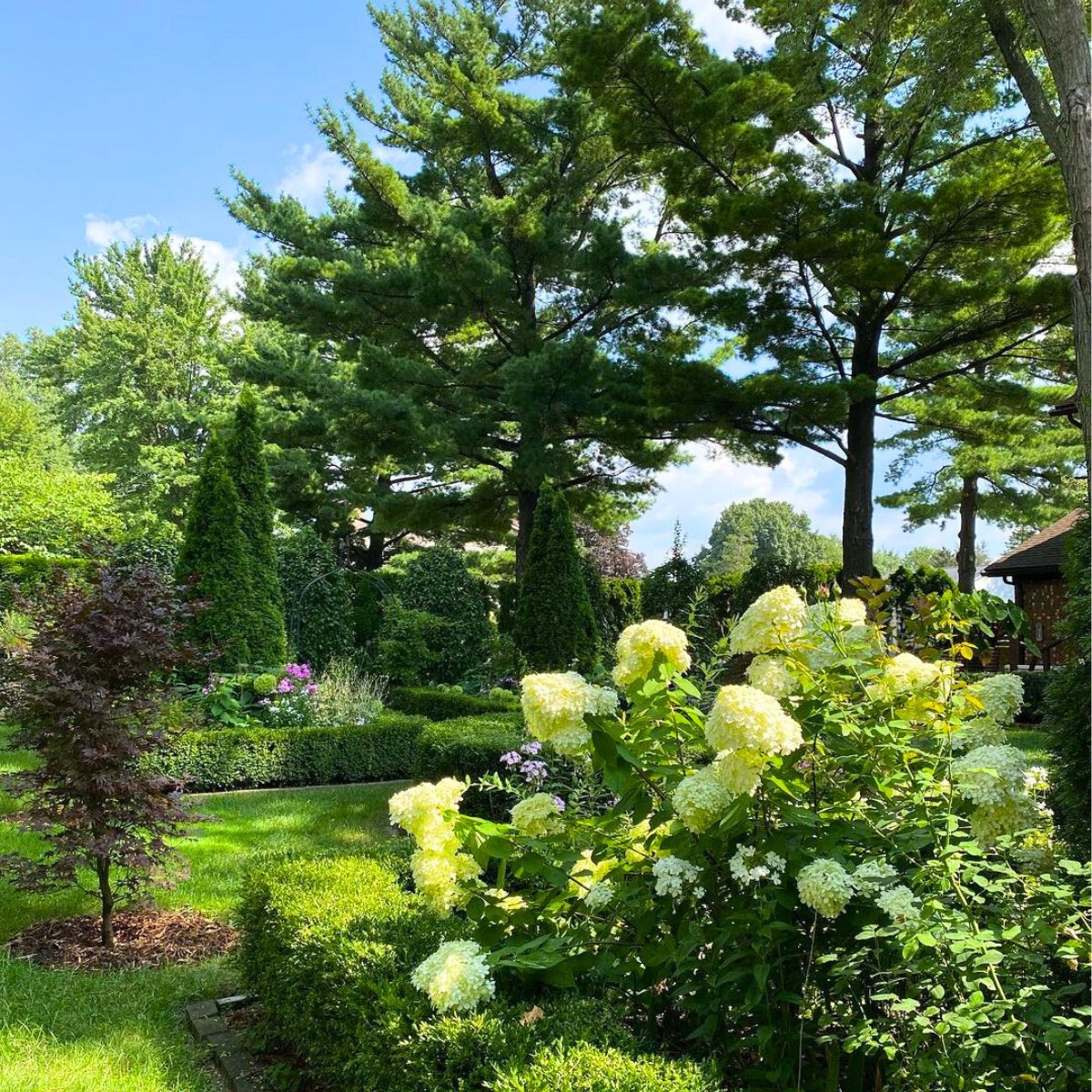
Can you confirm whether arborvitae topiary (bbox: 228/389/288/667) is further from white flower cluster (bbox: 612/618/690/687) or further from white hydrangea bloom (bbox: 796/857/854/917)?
white hydrangea bloom (bbox: 796/857/854/917)

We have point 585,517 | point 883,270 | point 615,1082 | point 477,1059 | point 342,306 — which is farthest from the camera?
point 585,517

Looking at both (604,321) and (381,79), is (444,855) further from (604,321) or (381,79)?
(381,79)

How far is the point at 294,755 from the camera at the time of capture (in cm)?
775

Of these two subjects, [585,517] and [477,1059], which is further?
[585,517]

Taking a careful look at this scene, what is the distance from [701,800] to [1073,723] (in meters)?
2.33

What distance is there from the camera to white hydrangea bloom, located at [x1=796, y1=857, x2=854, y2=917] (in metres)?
1.78

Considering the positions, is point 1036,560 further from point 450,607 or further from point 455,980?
point 455,980

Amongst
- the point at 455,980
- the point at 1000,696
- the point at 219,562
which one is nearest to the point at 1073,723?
the point at 1000,696

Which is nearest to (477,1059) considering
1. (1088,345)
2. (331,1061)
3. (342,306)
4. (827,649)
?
(331,1061)

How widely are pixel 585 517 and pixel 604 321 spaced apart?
13.0 ft

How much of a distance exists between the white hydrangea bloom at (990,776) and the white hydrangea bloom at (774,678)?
1.37ft

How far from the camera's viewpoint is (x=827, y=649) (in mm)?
2318

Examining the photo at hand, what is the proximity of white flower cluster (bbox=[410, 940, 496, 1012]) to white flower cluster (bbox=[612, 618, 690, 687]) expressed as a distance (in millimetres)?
798

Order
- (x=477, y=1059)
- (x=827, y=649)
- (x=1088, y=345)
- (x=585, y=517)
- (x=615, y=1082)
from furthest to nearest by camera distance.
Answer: (x=585, y=517) < (x=1088, y=345) < (x=827, y=649) < (x=477, y=1059) < (x=615, y=1082)
